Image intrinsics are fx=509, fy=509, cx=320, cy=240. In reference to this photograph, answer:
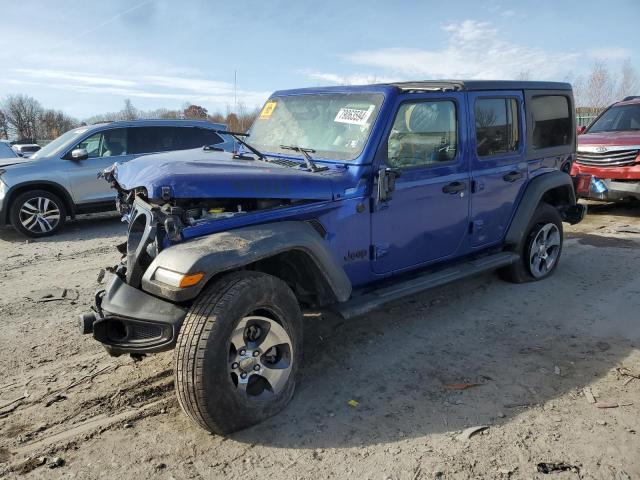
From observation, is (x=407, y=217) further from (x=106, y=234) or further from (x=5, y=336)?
(x=106, y=234)

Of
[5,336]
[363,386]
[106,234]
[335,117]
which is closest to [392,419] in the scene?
[363,386]

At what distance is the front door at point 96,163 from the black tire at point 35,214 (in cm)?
36

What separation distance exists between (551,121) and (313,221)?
325 cm

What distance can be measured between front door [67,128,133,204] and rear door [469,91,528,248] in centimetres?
620

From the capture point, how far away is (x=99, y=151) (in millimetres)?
8648

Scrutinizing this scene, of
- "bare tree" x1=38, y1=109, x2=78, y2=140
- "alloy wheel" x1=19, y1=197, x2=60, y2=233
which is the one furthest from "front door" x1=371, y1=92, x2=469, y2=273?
"bare tree" x1=38, y1=109, x2=78, y2=140

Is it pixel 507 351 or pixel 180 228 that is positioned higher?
pixel 180 228

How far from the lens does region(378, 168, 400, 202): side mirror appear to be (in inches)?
141

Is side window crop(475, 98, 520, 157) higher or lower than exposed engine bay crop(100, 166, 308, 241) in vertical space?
higher

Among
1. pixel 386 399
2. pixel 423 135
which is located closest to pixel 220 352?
pixel 386 399

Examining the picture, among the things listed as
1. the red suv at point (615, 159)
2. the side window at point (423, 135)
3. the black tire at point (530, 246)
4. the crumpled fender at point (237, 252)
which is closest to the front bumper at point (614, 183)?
the red suv at point (615, 159)

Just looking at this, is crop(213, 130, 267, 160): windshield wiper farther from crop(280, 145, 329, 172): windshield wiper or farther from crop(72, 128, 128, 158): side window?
crop(72, 128, 128, 158): side window

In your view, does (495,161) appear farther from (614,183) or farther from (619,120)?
(619,120)

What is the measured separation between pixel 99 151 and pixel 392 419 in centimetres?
745
